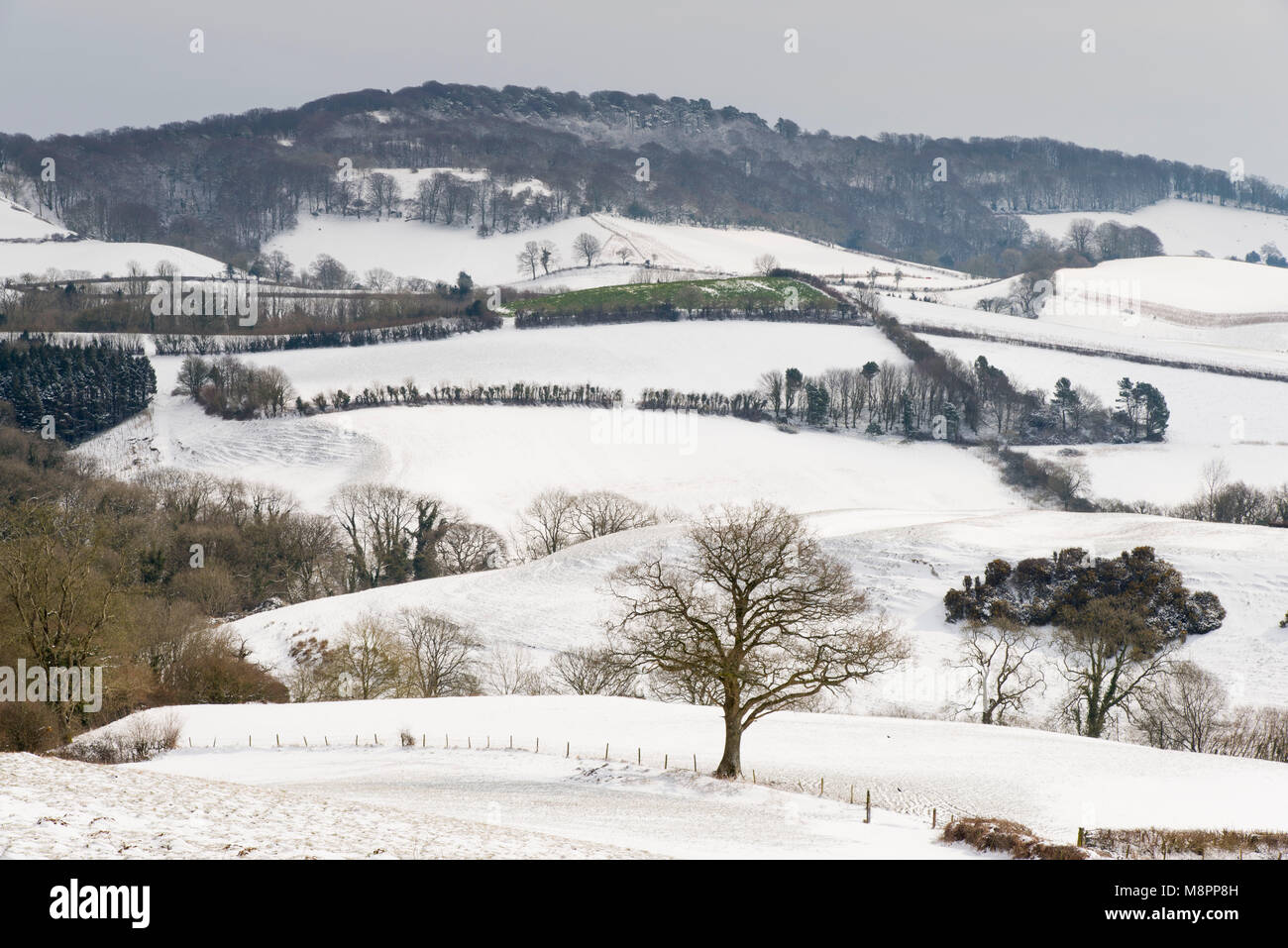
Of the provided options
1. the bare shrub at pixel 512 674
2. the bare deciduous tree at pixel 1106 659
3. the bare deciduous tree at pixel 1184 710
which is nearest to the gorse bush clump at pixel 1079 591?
the bare deciduous tree at pixel 1106 659

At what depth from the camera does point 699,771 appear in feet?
115

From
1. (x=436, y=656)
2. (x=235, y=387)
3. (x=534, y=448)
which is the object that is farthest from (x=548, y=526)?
(x=235, y=387)

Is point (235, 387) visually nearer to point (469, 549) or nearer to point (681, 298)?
point (469, 549)

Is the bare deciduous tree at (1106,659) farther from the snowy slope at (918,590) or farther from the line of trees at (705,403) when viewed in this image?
the line of trees at (705,403)

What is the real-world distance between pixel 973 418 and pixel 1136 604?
82466 mm

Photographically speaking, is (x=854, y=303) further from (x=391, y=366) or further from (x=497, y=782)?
(x=497, y=782)

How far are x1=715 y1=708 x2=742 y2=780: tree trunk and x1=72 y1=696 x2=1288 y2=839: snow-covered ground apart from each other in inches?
52.2

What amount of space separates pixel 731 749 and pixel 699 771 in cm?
191

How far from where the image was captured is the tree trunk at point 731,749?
3350cm

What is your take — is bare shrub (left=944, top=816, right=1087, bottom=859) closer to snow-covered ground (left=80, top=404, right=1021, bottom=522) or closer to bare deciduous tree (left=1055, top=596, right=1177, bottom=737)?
bare deciduous tree (left=1055, top=596, right=1177, bottom=737)

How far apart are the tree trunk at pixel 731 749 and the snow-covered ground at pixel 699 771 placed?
1325mm
